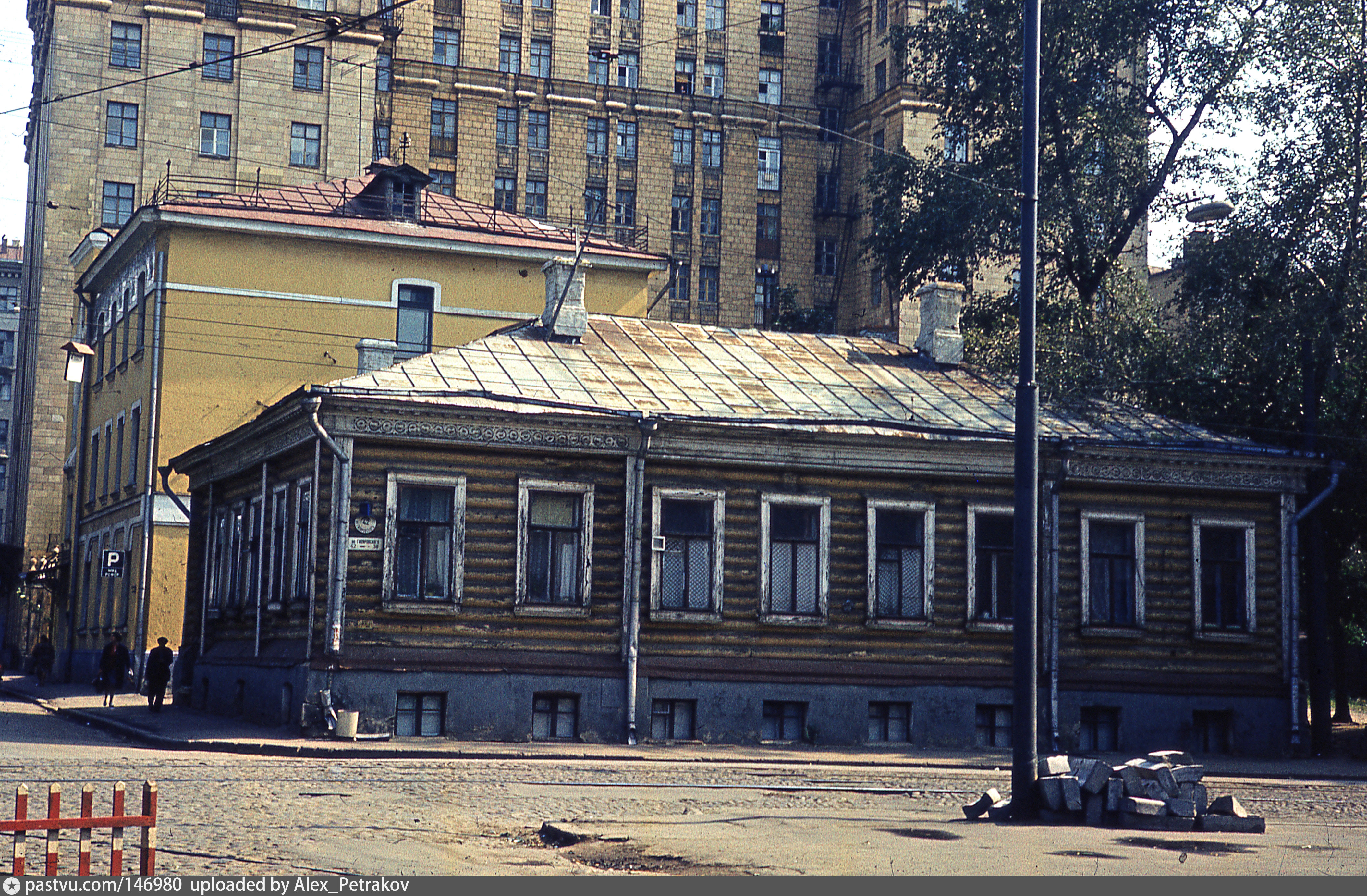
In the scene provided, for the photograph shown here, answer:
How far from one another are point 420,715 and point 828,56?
190 feet

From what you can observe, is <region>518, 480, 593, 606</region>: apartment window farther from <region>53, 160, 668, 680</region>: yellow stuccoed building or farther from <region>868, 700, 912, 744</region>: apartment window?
<region>53, 160, 668, 680</region>: yellow stuccoed building

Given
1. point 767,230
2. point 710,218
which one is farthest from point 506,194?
point 767,230

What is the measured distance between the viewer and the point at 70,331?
59156mm

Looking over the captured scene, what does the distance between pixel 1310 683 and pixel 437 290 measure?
23.0 metres

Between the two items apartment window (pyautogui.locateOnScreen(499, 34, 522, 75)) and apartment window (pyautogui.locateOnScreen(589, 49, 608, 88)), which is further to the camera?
apartment window (pyautogui.locateOnScreen(589, 49, 608, 88))

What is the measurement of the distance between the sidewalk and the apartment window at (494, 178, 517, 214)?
44.1 meters

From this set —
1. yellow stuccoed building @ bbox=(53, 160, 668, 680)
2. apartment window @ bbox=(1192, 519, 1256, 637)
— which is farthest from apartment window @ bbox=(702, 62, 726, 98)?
apartment window @ bbox=(1192, 519, 1256, 637)

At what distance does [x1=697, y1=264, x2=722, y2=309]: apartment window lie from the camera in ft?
230

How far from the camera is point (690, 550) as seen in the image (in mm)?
23812

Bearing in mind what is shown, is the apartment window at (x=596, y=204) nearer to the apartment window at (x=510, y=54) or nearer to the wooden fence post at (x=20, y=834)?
the apartment window at (x=510, y=54)

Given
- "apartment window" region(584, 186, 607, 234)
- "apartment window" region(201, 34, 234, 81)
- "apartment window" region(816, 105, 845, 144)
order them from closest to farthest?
"apartment window" region(201, 34, 234, 81) < "apartment window" region(584, 186, 607, 234) < "apartment window" region(816, 105, 845, 144)

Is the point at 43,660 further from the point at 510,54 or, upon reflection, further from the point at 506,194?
the point at 510,54

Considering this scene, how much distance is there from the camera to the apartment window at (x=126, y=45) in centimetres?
5859

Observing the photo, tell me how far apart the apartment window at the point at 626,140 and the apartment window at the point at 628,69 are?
5.32 feet
